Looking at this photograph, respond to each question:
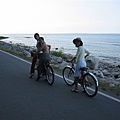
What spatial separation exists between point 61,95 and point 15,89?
5.48 ft

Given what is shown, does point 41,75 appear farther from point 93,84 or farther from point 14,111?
point 14,111

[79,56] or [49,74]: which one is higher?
[79,56]

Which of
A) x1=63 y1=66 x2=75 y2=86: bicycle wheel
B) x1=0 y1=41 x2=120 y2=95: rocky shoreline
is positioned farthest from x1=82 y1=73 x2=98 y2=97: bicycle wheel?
x1=0 y1=41 x2=120 y2=95: rocky shoreline

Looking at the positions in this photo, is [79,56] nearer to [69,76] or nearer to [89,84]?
[89,84]

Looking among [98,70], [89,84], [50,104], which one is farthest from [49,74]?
[98,70]

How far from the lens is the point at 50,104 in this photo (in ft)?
19.2

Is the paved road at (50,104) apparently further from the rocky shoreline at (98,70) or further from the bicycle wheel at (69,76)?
the rocky shoreline at (98,70)

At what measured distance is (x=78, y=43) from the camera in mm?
6840

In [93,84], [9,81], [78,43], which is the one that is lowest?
[9,81]

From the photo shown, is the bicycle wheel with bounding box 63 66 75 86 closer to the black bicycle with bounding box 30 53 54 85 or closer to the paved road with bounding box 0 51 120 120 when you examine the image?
the paved road with bounding box 0 51 120 120

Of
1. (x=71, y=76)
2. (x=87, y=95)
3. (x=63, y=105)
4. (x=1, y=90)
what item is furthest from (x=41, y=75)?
(x=63, y=105)

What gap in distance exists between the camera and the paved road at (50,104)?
200 inches

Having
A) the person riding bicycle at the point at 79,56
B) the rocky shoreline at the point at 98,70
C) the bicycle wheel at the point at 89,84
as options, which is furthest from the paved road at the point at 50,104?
the rocky shoreline at the point at 98,70

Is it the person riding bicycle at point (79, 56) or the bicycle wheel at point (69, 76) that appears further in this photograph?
the bicycle wheel at point (69, 76)
